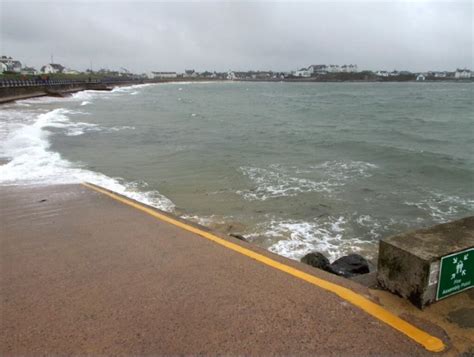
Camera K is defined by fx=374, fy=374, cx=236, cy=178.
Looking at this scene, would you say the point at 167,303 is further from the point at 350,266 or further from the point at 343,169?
the point at 343,169

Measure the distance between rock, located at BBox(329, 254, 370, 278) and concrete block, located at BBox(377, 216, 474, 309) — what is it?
192 cm

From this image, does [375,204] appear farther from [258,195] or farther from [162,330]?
[162,330]

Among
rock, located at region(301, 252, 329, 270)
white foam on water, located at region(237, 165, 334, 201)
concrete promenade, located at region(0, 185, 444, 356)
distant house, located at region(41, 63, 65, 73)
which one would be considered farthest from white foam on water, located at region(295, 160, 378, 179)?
distant house, located at region(41, 63, 65, 73)

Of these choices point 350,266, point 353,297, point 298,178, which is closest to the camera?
point 353,297

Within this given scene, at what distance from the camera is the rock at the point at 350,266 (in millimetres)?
5094

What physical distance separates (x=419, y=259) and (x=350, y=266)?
262 centimetres

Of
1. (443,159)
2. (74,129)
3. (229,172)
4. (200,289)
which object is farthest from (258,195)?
(74,129)

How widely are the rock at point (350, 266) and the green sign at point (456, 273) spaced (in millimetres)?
2018

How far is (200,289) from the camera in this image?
3361 mm

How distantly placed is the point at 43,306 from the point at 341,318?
8.10ft

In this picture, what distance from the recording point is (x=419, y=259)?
2.78 metres

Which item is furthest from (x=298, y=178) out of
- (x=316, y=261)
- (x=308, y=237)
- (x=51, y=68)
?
(x=51, y=68)

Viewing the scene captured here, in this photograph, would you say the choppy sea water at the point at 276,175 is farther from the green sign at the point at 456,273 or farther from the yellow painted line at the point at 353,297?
the green sign at the point at 456,273

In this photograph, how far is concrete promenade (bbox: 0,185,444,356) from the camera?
8.65 ft
